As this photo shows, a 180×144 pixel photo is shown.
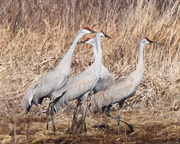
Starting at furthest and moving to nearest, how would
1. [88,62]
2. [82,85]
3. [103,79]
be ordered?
[88,62], [103,79], [82,85]

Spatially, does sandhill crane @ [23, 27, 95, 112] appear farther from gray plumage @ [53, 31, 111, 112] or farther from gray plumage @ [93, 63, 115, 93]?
gray plumage @ [93, 63, 115, 93]

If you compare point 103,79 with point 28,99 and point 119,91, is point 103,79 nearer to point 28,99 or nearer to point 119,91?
point 119,91

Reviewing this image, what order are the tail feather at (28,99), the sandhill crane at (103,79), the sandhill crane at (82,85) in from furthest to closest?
1. the sandhill crane at (103,79)
2. the tail feather at (28,99)
3. the sandhill crane at (82,85)

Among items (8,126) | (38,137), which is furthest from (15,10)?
(38,137)

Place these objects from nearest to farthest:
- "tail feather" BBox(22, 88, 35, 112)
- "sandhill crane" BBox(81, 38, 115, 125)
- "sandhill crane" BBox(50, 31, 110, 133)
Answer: "sandhill crane" BBox(50, 31, 110, 133) < "tail feather" BBox(22, 88, 35, 112) < "sandhill crane" BBox(81, 38, 115, 125)

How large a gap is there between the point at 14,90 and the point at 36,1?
2616mm

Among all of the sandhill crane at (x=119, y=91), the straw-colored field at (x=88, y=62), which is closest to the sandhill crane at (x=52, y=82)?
the straw-colored field at (x=88, y=62)

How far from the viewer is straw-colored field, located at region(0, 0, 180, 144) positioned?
4898 mm

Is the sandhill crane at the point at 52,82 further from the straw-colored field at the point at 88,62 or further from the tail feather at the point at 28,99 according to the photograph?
the straw-colored field at the point at 88,62

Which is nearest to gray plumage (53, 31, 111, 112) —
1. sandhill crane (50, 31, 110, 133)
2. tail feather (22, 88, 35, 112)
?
sandhill crane (50, 31, 110, 133)

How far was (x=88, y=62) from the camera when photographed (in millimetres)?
6613

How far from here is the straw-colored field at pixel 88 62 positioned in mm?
4898

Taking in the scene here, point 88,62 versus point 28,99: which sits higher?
point 88,62

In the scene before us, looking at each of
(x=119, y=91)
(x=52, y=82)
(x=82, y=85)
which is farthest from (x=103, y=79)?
(x=52, y=82)
